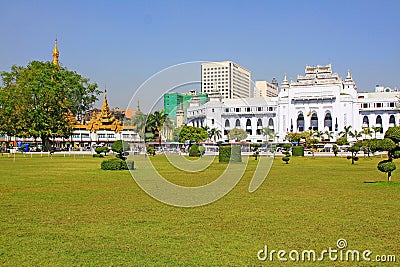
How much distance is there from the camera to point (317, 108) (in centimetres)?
11231

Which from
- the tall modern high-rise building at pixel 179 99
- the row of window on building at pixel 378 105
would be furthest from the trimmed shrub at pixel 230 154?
the row of window on building at pixel 378 105

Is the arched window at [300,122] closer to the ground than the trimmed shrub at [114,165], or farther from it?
farther from it

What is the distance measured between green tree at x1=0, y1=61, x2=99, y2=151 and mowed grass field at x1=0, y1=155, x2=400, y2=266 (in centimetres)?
4582

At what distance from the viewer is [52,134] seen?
6209cm

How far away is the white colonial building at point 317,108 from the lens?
108750mm

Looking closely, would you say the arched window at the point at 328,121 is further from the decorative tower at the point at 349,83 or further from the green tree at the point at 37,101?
the green tree at the point at 37,101

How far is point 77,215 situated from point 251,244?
4.92m

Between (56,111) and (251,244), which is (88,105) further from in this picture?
(251,244)

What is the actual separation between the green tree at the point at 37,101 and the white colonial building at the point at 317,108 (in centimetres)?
4892

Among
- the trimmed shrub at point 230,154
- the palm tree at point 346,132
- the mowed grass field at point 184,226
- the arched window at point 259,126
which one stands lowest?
the mowed grass field at point 184,226

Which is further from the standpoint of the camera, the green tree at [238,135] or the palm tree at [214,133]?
the green tree at [238,135]

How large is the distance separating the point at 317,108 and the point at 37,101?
2730 inches

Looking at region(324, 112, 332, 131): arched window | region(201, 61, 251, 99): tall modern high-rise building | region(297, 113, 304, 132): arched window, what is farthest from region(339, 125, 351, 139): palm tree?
region(201, 61, 251, 99): tall modern high-rise building

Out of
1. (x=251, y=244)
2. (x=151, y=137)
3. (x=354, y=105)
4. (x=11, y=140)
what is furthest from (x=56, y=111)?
(x=354, y=105)
